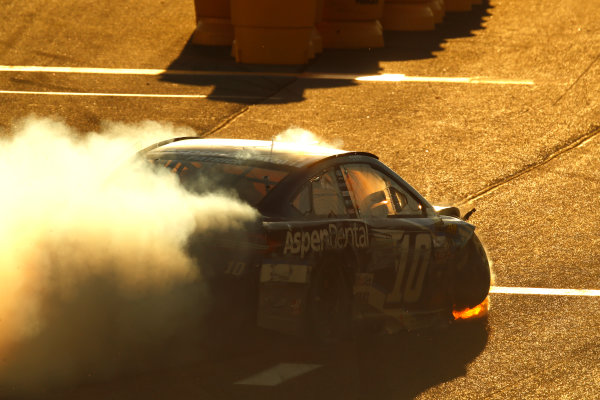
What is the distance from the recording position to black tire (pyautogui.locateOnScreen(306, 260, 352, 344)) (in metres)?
7.33

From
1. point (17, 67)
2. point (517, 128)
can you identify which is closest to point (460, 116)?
point (517, 128)

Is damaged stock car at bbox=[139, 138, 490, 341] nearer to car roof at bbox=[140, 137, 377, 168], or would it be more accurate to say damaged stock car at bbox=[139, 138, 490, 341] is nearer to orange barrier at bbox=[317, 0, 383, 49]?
car roof at bbox=[140, 137, 377, 168]

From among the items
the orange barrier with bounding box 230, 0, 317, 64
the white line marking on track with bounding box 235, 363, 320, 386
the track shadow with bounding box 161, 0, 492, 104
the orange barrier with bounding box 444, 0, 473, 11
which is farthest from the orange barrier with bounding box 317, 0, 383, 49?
the white line marking on track with bounding box 235, 363, 320, 386

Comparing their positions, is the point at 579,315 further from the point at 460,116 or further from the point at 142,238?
the point at 460,116

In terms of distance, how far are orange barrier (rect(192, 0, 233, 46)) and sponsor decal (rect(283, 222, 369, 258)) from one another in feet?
51.9

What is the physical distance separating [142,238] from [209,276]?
1.57ft

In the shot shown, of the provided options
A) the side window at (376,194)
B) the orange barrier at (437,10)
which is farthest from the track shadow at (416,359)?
the orange barrier at (437,10)

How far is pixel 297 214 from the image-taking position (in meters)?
7.34

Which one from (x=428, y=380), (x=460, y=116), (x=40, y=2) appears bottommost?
(x=428, y=380)

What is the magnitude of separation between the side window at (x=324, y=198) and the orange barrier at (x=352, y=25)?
1608 cm

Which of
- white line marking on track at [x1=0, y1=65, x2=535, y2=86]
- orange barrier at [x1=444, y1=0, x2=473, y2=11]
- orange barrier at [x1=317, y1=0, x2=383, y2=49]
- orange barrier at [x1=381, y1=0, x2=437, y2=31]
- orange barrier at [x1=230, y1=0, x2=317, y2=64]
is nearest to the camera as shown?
orange barrier at [x1=230, y1=0, x2=317, y2=64]

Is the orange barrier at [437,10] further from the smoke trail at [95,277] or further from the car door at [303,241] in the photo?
the smoke trail at [95,277]

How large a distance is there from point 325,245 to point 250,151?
1049 mm

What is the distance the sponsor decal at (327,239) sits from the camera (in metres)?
7.11
